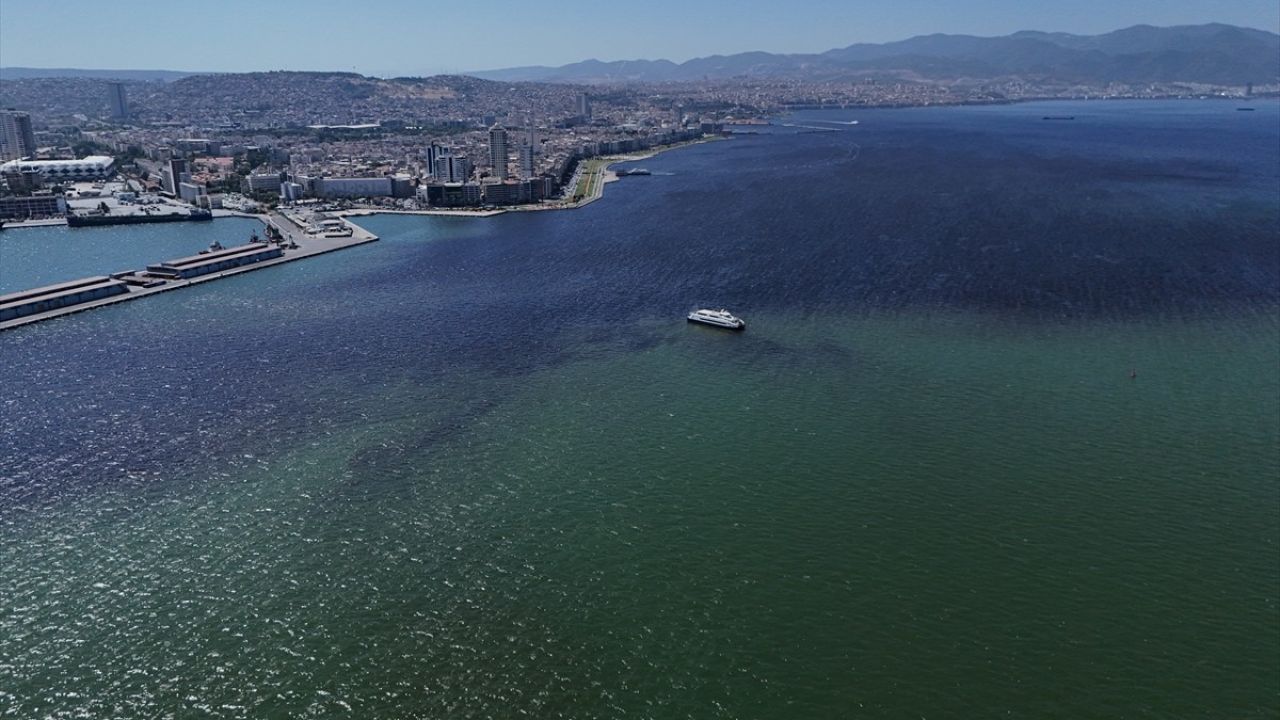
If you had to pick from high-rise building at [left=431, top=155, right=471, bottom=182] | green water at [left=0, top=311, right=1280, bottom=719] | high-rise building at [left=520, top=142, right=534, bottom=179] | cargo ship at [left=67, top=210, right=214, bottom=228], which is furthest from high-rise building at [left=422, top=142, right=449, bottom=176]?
green water at [left=0, top=311, right=1280, bottom=719]

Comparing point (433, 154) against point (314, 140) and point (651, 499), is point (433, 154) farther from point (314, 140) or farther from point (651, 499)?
point (651, 499)

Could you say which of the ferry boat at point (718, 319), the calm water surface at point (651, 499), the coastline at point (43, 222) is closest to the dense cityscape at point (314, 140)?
the coastline at point (43, 222)

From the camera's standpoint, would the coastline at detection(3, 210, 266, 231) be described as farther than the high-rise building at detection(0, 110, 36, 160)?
No

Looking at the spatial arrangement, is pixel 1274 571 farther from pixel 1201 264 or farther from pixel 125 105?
pixel 125 105

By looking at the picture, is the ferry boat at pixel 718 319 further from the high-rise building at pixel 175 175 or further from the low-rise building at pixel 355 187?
the high-rise building at pixel 175 175

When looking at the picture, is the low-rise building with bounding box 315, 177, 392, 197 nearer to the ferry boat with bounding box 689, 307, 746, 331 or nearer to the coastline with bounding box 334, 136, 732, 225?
the coastline with bounding box 334, 136, 732, 225
